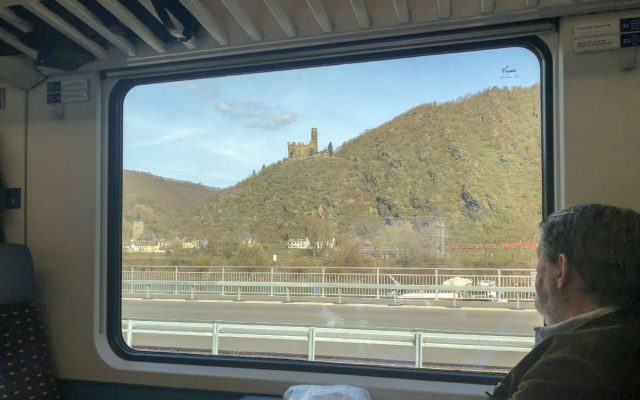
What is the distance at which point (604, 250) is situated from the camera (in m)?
1.19

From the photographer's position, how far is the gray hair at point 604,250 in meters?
1.17

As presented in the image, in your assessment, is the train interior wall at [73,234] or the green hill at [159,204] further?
the green hill at [159,204]

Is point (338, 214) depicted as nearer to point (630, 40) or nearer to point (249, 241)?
point (249, 241)

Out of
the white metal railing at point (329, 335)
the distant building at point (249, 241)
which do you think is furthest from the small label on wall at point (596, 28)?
the distant building at point (249, 241)

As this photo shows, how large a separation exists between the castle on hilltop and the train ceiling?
0.49 m

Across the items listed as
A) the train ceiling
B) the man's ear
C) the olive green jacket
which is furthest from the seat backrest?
the man's ear

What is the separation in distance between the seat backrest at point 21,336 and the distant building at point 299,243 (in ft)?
4.72

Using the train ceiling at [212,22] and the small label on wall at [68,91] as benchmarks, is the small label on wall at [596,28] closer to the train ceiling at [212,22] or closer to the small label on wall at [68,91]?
the train ceiling at [212,22]

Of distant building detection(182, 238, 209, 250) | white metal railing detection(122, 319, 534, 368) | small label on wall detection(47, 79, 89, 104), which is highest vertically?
small label on wall detection(47, 79, 89, 104)

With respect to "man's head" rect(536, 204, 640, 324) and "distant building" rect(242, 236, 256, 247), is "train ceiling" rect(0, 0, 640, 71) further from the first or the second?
"man's head" rect(536, 204, 640, 324)

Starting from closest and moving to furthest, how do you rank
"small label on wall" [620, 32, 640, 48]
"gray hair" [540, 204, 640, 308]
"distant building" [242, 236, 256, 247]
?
1. "gray hair" [540, 204, 640, 308]
2. "small label on wall" [620, 32, 640, 48]
3. "distant building" [242, 236, 256, 247]

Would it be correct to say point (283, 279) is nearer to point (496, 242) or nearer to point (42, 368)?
point (496, 242)

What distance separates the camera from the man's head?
118cm

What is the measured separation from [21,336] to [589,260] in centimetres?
270
